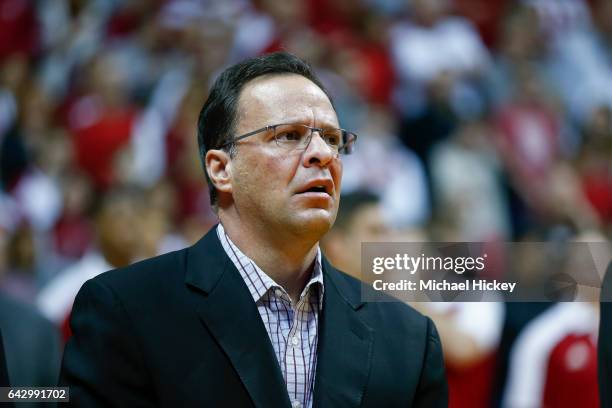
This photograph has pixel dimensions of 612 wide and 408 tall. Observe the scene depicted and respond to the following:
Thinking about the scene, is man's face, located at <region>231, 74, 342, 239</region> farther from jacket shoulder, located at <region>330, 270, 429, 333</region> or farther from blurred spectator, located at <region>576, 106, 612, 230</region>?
blurred spectator, located at <region>576, 106, 612, 230</region>

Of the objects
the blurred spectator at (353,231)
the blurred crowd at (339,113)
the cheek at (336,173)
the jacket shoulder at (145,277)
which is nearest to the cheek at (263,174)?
the cheek at (336,173)

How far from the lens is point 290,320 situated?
2514mm

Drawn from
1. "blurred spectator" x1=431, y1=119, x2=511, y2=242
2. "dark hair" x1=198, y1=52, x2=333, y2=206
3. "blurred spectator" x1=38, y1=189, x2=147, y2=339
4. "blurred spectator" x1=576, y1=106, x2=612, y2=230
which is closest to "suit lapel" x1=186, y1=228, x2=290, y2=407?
"dark hair" x1=198, y1=52, x2=333, y2=206

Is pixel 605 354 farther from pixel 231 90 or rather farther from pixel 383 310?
pixel 231 90

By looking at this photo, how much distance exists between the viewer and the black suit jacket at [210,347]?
2.33m

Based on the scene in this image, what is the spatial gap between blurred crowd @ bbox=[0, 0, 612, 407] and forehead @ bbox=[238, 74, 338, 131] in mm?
2062

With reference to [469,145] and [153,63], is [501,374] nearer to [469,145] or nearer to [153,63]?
[469,145]

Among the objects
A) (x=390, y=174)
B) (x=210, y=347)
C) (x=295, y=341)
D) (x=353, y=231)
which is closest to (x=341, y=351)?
(x=295, y=341)

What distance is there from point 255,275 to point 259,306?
76 millimetres

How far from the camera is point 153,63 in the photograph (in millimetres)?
7414

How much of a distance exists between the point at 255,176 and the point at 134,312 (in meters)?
0.44

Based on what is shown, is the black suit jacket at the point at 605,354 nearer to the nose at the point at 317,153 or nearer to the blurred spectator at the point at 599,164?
the nose at the point at 317,153

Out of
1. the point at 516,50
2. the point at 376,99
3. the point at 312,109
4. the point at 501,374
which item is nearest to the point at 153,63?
the point at 376,99

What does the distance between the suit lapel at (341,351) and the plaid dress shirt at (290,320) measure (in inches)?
1.2
